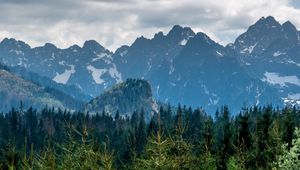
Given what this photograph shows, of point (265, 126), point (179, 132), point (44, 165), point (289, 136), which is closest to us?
point (44, 165)

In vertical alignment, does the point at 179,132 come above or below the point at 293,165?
above

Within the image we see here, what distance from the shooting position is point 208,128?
6222 cm

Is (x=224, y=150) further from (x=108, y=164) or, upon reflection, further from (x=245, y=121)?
(x=108, y=164)

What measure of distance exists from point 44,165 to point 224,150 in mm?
46544

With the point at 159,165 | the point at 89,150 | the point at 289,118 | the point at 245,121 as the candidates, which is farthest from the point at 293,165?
the point at 245,121

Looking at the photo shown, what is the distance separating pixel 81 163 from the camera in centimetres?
2980

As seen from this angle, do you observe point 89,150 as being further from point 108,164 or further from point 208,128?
point 208,128

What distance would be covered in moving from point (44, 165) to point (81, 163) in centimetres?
238

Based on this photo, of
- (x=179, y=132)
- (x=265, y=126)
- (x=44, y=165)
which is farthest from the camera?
(x=265, y=126)

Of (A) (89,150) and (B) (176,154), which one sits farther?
(B) (176,154)

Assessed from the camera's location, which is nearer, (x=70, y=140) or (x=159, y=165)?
(x=159, y=165)

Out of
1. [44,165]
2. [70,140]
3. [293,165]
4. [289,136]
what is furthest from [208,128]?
[44,165]

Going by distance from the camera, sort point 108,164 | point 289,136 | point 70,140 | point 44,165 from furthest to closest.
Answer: point 289,136 < point 70,140 < point 44,165 < point 108,164

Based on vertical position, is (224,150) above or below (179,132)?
below
